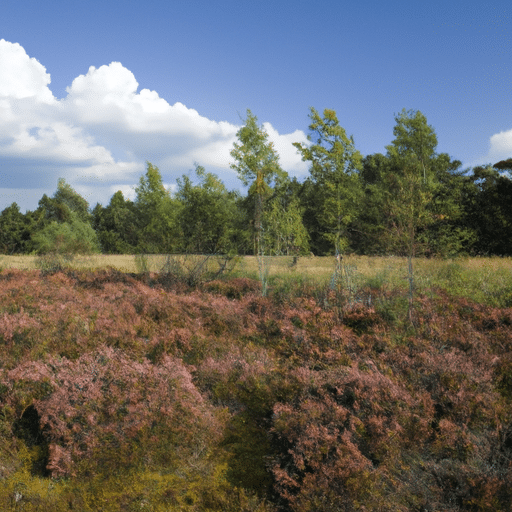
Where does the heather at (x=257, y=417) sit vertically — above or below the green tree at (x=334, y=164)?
below

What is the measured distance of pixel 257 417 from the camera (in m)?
5.44

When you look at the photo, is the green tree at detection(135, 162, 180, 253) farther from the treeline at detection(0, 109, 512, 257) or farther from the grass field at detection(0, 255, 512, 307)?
the grass field at detection(0, 255, 512, 307)

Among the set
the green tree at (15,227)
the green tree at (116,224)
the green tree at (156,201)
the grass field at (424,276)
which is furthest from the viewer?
the green tree at (116,224)

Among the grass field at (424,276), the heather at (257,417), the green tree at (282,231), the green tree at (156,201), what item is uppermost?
the green tree at (156,201)

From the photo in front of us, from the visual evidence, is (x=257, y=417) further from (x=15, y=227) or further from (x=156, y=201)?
(x=15, y=227)

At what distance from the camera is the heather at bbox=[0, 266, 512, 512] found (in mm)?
3908

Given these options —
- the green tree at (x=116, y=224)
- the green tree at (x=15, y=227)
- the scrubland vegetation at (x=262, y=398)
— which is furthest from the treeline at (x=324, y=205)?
the green tree at (x=15, y=227)

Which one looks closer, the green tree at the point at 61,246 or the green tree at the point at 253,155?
the green tree at the point at 61,246

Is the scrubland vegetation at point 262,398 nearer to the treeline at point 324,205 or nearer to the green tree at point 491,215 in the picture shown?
the treeline at point 324,205

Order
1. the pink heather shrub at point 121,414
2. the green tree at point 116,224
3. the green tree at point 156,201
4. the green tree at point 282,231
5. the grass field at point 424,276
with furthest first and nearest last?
the green tree at point 116,224 → the green tree at point 156,201 → the green tree at point 282,231 → the grass field at point 424,276 → the pink heather shrub at point 121,414

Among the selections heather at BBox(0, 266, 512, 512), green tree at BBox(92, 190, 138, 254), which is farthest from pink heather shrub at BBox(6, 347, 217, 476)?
green tree at BBox(92, 190, 138, 254)

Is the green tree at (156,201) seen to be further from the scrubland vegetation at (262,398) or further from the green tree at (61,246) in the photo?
the scrubland vegetation at (262,398)

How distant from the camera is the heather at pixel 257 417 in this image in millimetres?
3908

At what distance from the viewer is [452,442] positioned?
167 inches
